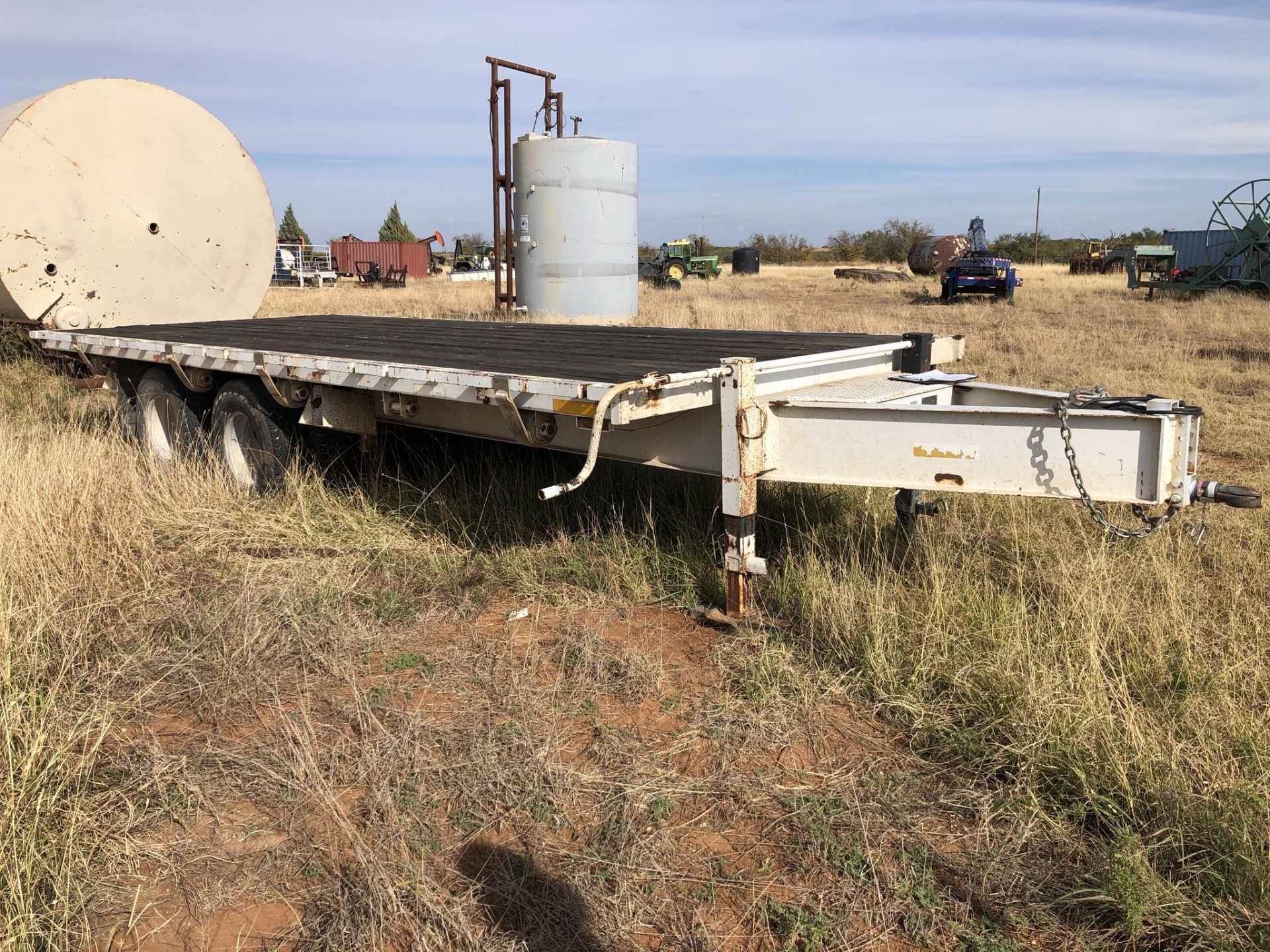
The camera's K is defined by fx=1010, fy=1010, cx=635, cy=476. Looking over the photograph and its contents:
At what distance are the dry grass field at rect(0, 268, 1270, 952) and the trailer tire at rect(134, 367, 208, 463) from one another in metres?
1.07

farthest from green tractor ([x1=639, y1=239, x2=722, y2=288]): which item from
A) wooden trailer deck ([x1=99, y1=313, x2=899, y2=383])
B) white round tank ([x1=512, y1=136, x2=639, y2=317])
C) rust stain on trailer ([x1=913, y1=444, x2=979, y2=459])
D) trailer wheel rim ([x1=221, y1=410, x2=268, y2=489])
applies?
rust stain on trailer ([x1=913, y1=444, x2=979, y2=459])

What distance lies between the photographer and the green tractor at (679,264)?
4131 cm

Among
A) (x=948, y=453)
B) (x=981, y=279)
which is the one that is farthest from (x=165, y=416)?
(x=981, y=279)

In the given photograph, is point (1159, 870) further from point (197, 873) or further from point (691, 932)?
point (197, 873)

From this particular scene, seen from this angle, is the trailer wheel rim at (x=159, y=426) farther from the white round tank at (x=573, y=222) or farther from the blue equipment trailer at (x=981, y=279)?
the blue equipment trailer at (x=981, y=279)

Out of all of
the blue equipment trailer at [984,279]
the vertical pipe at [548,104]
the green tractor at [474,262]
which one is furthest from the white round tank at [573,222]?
the green tractor at [474,262]

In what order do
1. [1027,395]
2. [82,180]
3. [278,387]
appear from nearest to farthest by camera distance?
[1027,395]
[278,387]
[82,180]

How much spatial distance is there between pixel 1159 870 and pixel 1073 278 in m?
37.2

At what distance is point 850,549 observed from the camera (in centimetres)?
469

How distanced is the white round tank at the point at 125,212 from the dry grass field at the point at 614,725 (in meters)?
5.51

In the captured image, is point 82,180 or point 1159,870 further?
point 82,180

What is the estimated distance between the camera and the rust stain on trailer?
11.6 feet

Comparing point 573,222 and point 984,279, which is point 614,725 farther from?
point 984,279

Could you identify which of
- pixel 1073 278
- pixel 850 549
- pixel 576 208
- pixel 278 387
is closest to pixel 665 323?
pixel 576 208
